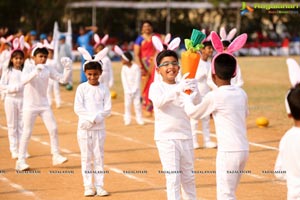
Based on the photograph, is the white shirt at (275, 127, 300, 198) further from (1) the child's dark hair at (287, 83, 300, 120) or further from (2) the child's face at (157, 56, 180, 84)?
(2) the child's face at (157, 56, 180, 84)

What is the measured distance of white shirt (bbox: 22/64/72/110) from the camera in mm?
12805

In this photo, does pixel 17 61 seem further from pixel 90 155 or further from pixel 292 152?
pixel 292 152

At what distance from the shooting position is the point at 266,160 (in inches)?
523

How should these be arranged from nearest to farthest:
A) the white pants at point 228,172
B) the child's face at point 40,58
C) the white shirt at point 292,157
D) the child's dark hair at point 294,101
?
the child's dark hair at point 294,101 < the white shirt at point 292,157 < the white pants at point 228,172 < the child's face at point 40,58

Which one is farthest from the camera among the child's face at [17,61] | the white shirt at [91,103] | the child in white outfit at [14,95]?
the child's face at [17,61]

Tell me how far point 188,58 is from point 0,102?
1428 centimetres

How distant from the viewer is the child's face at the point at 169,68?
29.5 ft

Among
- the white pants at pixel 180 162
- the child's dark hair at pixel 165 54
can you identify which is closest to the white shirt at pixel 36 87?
the child's dark hair at pixel 165 54

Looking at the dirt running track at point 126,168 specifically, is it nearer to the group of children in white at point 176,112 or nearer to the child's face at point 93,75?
the group of children in white at point 176,112

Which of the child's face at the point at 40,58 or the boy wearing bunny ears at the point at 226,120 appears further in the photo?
the child's face at the point at 40,58

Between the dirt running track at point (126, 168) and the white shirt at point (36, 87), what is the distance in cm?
102

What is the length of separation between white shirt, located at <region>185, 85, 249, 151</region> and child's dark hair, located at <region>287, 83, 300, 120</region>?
147cm

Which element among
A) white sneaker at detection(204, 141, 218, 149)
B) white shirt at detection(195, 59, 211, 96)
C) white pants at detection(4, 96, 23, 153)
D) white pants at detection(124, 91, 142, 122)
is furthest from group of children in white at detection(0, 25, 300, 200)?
white pants at detection(124, 91, 142, 122)

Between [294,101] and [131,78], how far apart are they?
12484mm
